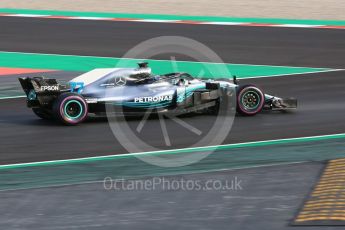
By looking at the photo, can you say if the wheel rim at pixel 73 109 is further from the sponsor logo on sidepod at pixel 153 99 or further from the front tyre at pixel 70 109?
the sponsor logo on sidepod at pixel 153 99

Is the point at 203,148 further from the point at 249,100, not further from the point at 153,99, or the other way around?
the point at 249,100

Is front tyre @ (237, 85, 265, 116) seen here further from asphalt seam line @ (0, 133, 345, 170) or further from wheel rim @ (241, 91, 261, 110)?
asphalt seam line @ (0, 133, 345, 170)

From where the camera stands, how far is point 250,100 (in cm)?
1825

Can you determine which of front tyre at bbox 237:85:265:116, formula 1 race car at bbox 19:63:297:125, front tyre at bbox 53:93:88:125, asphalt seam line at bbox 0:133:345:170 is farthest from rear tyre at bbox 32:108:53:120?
front tyre at bbox 237:85:265:116

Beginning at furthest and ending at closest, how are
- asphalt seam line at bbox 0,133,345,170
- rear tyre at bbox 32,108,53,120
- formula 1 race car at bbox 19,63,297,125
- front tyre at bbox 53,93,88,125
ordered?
rear tyre at bbox 32,108,53,120 < formula 1 race car at bbox 19,63,297,125 < front tyre at bbox 53,93,88,125 < asphalt seam line at bbox 0,133,345,170

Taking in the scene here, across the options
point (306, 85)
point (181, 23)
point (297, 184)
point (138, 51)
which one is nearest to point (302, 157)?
point (297, 184)

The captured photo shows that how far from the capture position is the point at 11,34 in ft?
102

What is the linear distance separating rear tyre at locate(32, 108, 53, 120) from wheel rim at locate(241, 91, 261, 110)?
12.8 feet

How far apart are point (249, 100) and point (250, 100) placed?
2 cm

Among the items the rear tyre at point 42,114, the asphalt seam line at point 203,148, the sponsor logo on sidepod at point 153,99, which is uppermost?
the sponsor logo on sidepod at point 153,99

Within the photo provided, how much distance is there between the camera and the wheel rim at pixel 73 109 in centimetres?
1738

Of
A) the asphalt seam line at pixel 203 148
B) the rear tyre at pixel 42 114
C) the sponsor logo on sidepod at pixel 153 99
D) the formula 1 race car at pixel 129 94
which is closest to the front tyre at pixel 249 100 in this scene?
the formula 1 race car at pixel 129 94

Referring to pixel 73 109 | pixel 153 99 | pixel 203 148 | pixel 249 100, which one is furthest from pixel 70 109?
pixel 249 100

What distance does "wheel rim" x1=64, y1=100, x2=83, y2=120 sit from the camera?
1738 cm
